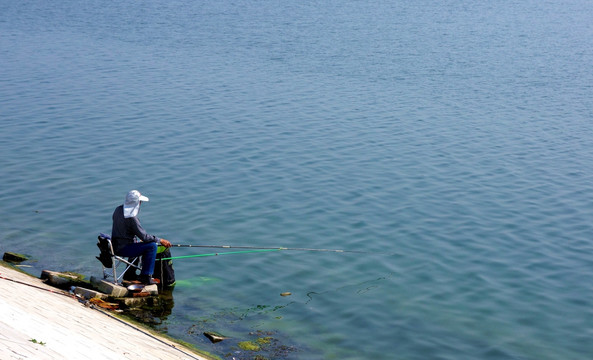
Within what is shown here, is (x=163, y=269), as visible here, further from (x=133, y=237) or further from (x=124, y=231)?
(x=124, y=231)

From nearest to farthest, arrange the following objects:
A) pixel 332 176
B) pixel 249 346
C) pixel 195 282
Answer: pixel 249 346, pixel 195 282, pixel 332 176

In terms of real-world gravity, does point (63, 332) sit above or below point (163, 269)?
above

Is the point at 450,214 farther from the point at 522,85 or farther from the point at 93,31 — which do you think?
the point at 93,31

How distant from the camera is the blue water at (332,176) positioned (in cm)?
1232

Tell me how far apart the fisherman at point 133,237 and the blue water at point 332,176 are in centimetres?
80

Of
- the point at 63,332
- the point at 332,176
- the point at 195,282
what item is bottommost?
the point at 195,282

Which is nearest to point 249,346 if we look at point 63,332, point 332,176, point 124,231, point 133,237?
point 133,237

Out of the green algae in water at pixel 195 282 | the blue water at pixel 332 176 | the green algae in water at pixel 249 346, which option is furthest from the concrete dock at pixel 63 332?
the green algae in water at pixel 195 282

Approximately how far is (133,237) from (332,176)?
810 centimetres

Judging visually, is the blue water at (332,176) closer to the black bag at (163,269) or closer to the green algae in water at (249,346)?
the green algae in water at (249,346)

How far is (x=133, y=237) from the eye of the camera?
12.1 meters

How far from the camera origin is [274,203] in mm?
17469

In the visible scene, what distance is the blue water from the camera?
40.4 feet

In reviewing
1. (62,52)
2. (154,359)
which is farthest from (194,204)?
(62,52)
